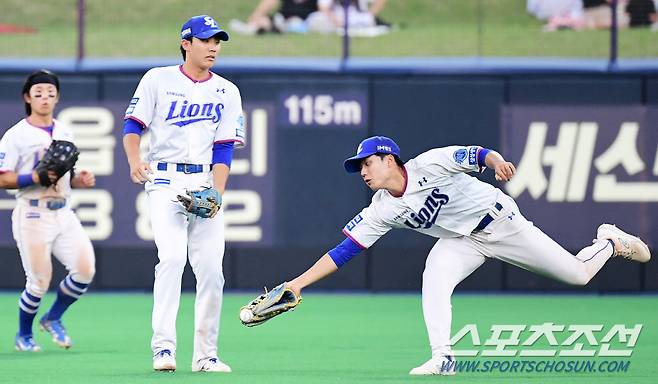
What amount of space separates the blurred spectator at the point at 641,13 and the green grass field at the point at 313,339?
9.48 ft

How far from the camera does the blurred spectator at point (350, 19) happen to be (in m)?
15.2

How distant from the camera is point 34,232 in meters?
10.3

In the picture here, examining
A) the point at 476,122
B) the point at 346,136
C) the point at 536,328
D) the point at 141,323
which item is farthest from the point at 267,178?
the point at 536,328

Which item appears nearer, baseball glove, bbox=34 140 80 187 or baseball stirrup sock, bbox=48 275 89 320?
baseball glove, bbox=34 140 80 187

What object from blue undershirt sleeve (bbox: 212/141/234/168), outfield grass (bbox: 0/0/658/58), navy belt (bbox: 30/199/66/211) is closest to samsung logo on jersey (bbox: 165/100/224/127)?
blue undershirt sleeve (bbox: 212/141/234/168)

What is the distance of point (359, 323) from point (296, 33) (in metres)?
4.32

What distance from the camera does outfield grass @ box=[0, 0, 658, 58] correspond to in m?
15.1

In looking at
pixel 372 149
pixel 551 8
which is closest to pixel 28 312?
pixel 372 149

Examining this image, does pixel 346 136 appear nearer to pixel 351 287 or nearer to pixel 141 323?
pixel 351 287

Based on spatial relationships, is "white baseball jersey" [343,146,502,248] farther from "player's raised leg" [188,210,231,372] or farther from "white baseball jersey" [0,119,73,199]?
"white baseball jersey" [0,119,73,199]

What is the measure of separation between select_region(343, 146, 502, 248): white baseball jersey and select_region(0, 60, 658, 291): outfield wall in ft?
19.8

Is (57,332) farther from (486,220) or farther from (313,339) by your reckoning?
(486,220)

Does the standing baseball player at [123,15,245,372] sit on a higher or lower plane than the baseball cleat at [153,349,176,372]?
higher

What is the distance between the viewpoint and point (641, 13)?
1488 centimetres
